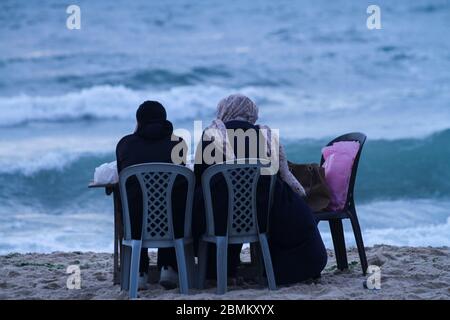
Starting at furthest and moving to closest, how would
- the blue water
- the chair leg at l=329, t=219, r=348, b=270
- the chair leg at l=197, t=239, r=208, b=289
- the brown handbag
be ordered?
the blue water < the chair leg at l=329, t=219, r=348, b=270 < the brown handbag < the chair leg at l=197, t=239, r=208, b=289

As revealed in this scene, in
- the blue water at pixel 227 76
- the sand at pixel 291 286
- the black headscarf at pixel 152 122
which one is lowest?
the sand at pixel 291 286

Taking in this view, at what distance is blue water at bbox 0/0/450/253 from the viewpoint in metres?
15.1

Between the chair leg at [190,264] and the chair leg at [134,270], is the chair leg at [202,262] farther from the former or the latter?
the chair leg at [134,270]

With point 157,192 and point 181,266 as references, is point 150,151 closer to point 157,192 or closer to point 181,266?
point 157,192

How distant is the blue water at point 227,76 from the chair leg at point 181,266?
32.5 feet

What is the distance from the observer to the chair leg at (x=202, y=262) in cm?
466

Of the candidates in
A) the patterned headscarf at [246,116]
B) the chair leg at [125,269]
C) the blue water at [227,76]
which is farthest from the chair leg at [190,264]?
the blue water at [227,76]

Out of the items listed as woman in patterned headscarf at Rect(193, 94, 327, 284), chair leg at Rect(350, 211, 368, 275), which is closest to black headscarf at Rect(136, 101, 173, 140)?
woman in patterned headscarf at Rect(193, 94, 327, 284)

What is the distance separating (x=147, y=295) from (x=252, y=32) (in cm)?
1349

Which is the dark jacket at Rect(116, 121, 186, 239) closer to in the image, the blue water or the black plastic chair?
the black plastic chair

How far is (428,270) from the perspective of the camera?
17.9ft

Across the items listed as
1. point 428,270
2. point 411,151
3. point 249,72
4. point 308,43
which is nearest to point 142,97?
point 249,72

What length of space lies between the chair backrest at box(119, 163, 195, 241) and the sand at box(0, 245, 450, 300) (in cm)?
36

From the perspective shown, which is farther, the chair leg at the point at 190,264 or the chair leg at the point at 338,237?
the chair leg at the point at 338,237
